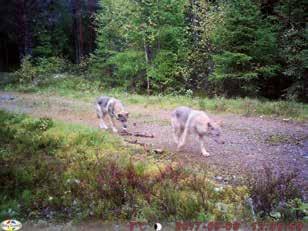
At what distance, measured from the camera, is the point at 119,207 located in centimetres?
611

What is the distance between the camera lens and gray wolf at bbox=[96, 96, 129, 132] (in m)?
11.1

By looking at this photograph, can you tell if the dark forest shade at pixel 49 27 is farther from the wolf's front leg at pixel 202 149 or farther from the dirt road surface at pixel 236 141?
the wolf's front leg at pixel 202 149

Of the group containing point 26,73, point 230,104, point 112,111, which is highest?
point 26,73

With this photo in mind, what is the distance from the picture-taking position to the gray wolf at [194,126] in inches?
337

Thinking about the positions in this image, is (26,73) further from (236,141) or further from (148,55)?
(236,141)

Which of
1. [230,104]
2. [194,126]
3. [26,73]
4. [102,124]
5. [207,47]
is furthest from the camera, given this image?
[26,73]

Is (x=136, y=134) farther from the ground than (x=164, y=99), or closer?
closer

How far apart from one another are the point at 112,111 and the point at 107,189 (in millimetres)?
5182

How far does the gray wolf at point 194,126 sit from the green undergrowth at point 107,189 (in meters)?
0.98

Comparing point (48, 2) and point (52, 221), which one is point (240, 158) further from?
point (48, 2)

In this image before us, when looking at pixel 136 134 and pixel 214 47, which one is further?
pixel 214 47

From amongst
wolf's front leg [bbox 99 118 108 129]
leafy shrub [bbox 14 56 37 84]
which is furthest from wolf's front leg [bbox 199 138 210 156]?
leafy shrub [bbox 14 56 37 84]

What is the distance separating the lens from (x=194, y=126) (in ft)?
28.7

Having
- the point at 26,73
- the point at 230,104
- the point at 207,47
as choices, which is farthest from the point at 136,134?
the point at 26,73
